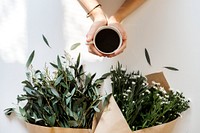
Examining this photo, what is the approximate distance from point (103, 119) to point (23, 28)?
46cm

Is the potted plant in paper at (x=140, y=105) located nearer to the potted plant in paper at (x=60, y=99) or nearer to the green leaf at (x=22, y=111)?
the potted plant in paper at (x=60, y=99)

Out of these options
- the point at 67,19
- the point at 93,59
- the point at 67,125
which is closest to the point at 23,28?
the point at 67,19

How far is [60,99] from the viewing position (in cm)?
108

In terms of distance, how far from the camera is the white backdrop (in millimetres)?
1176

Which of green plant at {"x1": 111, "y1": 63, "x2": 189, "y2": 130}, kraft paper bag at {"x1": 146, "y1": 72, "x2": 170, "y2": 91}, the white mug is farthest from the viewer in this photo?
kraft paper bag at {"x1": 146, "y1": 72, "x2": 170, "y2": 91}

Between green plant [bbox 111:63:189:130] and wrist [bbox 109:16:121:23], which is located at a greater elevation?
wrist [bbox 109:16:121:23]

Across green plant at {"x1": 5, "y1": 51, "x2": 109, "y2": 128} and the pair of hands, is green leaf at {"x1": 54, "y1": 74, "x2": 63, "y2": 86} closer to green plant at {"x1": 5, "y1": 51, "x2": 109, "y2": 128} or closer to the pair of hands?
green plant at {"x1": 5, "y1": 51, "x2": 109, "y2": 128}

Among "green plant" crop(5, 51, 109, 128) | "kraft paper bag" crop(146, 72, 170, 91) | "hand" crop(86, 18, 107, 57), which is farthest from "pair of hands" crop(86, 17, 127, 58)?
"kraft paper bag" crop(146, 72, 170, 91)

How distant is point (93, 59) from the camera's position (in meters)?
1.23

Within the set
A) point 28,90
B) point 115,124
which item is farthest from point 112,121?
point 28,90

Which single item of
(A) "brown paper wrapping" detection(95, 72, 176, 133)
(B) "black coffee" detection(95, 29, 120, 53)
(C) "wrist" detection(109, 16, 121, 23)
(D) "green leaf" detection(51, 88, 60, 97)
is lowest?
(A) "brown paper wrapping" detection(95, 72, 176, 133)

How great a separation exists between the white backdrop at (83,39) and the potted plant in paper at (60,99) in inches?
2.2

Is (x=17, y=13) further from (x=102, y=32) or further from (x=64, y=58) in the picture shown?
(x=102, y=32)

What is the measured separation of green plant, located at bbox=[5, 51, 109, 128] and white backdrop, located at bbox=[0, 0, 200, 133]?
52 mm
